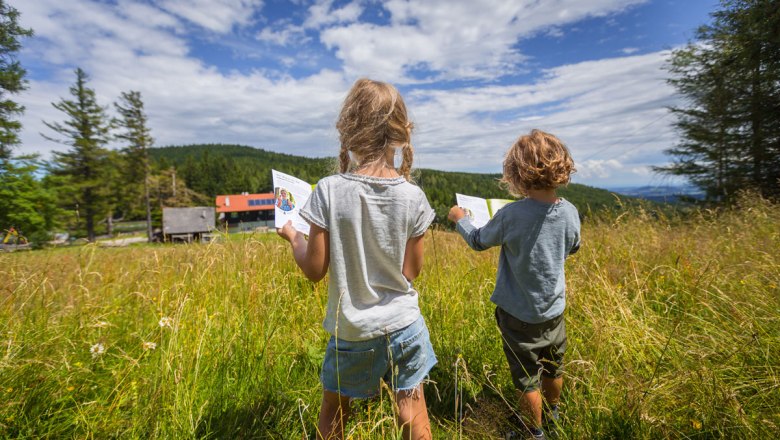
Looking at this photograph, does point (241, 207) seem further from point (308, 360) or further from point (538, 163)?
point (538, 163)

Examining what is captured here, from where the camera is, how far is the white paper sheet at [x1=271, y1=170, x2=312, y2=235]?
52.1 inches

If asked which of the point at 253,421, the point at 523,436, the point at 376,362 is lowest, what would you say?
the point at 523,436

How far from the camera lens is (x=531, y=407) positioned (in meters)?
1.66

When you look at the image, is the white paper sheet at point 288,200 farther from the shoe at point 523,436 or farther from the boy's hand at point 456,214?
the shoe at point 523,436

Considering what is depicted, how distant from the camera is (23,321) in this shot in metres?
1.95

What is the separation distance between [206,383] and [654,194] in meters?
7.07

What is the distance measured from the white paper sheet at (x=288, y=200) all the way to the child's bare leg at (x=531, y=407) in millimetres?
1396

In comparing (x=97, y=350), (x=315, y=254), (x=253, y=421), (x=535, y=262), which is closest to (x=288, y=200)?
(x=315, y=254)

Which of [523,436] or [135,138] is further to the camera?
[135,138]

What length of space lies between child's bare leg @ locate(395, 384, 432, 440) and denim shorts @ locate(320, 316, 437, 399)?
5 cm

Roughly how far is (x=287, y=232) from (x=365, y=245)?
0.33 metres

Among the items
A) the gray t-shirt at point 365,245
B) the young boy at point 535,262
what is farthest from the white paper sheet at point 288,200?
the young boy at point 535,262

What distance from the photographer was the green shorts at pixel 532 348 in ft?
5.50

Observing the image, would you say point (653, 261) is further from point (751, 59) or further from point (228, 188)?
point (228, 188)
